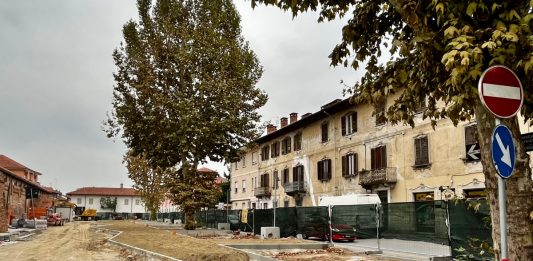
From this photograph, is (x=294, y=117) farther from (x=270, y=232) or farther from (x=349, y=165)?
(x=270, y=232)

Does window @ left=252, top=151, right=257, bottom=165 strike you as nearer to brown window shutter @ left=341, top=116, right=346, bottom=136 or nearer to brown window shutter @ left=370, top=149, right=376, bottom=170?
brown window shutter @ left=341, top=116, right=346, bottom=136

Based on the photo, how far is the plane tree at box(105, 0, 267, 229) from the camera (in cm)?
3197

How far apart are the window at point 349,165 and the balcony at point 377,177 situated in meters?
1.70

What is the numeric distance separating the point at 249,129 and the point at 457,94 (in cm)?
2931

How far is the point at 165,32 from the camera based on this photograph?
111ft

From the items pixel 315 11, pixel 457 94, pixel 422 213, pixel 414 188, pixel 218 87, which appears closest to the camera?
pixel 457 94

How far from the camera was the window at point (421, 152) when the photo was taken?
28.7m

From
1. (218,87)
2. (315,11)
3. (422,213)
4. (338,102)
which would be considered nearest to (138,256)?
(422,213)

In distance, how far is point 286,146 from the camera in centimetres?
4791

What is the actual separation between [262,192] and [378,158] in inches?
816

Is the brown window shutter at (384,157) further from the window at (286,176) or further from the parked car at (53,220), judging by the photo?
the parked car at (53,220)

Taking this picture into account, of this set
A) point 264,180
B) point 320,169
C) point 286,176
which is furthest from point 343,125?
point 264,180

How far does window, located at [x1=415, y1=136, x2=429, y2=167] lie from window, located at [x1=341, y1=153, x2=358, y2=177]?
6550 mm

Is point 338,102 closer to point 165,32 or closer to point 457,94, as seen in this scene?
point 165,32
